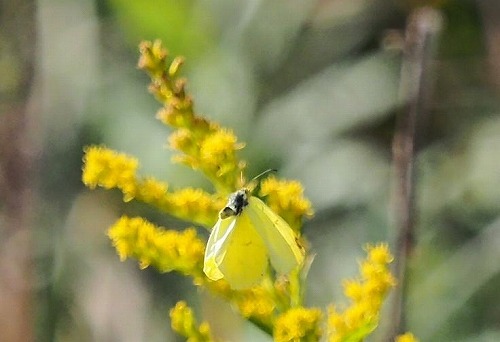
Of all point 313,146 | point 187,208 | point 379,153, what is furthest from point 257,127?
point 187,208

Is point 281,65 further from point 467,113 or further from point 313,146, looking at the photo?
point 467,113

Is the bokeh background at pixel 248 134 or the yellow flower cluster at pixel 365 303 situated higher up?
the bokeh background at pixel 248 134

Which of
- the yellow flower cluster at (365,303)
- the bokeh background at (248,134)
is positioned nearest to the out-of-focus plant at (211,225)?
the yellow flower cluster at (365,303)

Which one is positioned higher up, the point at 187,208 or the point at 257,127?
the point at 257,127

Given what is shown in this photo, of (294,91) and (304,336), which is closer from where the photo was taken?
(304,336)

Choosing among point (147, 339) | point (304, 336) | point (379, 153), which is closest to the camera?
point (304, 336)

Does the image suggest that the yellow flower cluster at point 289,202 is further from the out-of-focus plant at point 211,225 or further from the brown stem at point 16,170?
the brown stem at point 16,170

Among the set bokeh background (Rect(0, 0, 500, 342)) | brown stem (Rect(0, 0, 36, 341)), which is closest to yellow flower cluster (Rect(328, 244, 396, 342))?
bokeh background (Rect(0, 0, 500, 342))
